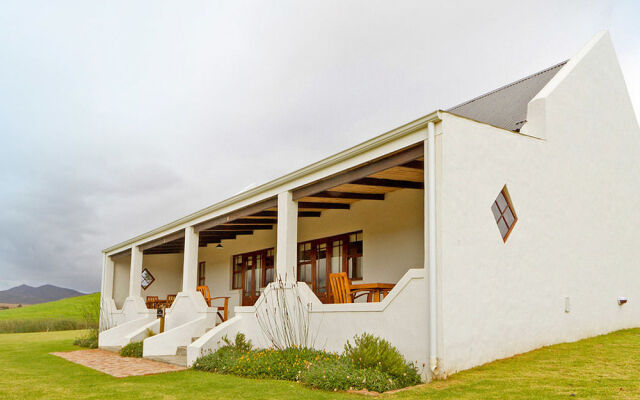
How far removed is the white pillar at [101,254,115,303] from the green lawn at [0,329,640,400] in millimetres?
10581

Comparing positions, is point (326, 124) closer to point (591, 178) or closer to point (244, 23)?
point (244, 23)

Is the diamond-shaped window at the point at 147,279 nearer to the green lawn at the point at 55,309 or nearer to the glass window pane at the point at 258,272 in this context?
the glass window pane at the point at 258,272

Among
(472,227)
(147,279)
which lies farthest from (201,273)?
(472,227)

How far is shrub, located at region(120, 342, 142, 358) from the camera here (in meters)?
13.9

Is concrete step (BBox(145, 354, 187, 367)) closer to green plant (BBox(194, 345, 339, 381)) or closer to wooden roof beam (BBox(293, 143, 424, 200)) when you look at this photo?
green plant (BBox(194, 345, 339, 381))

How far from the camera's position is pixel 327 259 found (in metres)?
14.2

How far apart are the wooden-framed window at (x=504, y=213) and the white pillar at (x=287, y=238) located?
4.02 m

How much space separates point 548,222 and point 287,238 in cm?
481

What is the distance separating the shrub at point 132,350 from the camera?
13.9 m

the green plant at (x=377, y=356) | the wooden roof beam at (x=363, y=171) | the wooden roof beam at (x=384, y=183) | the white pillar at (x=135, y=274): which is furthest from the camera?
the white pillar at (x=135, y=274)

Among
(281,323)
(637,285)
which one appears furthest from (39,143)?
(637,285)

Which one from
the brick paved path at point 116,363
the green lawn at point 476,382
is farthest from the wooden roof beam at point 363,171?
the brick paved path at point 116,363

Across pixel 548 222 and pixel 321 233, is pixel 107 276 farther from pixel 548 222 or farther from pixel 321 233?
pixel 548 222

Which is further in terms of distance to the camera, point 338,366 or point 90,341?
point 90,341
